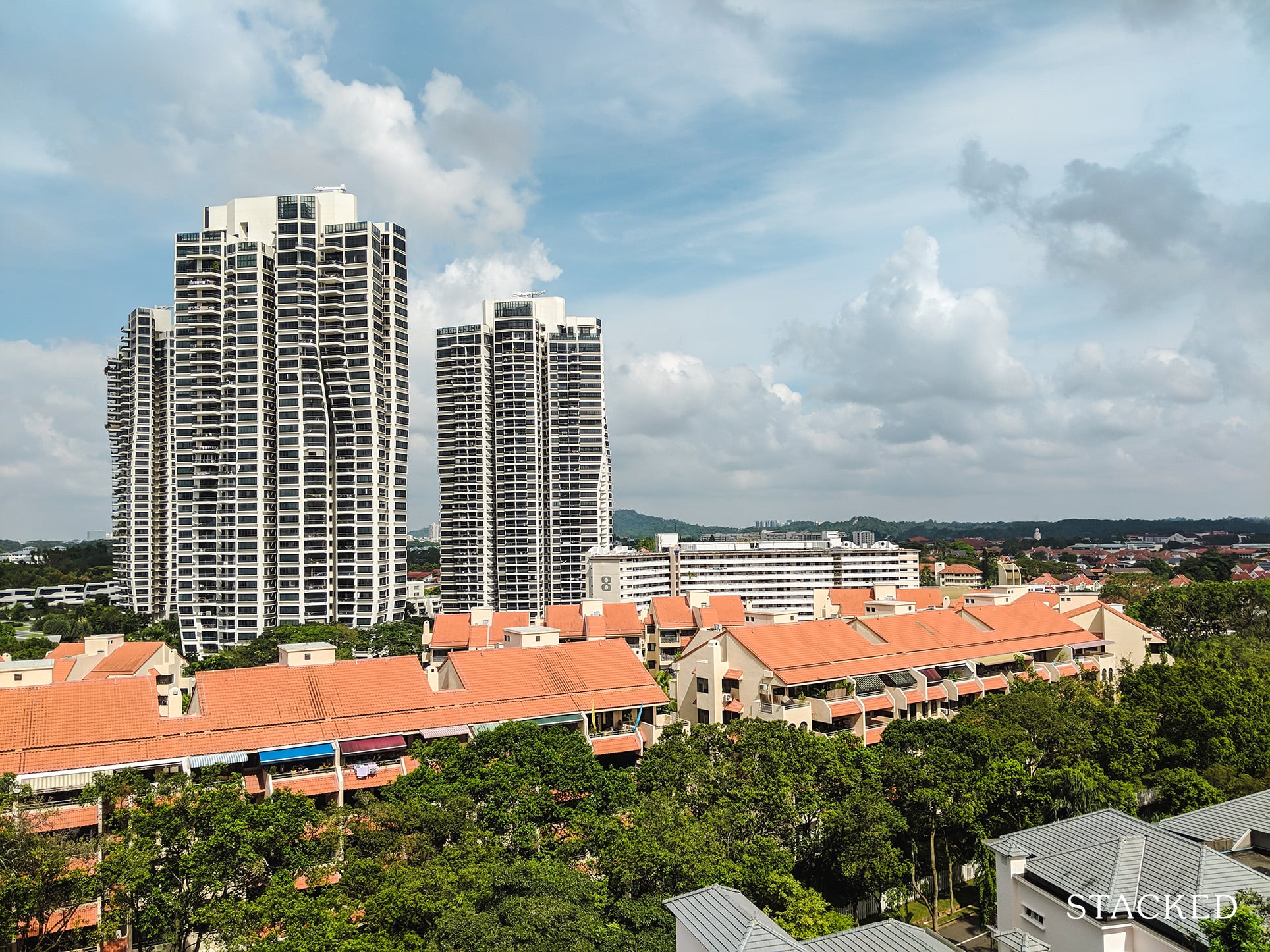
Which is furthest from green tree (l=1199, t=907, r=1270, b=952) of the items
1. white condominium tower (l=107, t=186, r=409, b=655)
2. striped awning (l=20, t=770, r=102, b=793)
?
white condominium tower (l=107, t=186, r=409, b=655)

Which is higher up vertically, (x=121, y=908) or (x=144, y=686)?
(x=144, y=686)

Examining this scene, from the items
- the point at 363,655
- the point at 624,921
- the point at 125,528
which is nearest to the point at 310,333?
the point at 363,655

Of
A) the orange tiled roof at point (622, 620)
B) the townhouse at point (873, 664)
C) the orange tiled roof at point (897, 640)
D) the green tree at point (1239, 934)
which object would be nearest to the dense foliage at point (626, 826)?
the green tree at point (1239, 934)

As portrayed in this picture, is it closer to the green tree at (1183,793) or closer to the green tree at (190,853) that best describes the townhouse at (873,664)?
the green tree at (1183,793)

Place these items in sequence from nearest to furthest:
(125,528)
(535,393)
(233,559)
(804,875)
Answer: (804,875) < (233,559) < (535,393) < (125,528)

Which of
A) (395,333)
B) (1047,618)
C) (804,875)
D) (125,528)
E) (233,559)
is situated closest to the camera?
(804,875)

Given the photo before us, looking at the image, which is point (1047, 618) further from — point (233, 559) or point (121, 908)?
point (233, 559)
